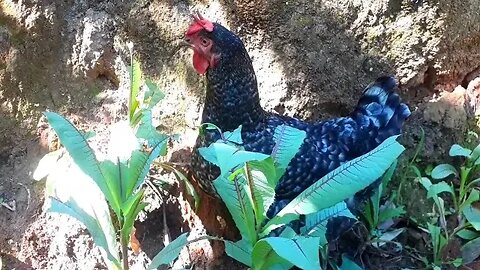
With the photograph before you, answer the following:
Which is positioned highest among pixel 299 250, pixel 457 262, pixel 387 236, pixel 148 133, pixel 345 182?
pixel 148 133

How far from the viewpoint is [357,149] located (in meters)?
2.26

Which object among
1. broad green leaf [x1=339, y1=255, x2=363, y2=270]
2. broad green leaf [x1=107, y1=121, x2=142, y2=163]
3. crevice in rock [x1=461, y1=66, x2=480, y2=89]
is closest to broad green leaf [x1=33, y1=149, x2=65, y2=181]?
Answer: broad green leaf [x1=107, y1=121, x2=142, y2=163]

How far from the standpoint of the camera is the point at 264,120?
2195 millimetres

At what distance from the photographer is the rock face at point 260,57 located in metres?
2.46

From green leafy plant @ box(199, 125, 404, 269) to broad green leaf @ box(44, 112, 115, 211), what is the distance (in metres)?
0.34

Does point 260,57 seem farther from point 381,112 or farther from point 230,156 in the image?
point 230,156

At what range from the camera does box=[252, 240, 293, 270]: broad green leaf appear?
66.0 inches

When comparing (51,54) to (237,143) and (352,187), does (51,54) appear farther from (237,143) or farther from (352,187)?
(352,187)

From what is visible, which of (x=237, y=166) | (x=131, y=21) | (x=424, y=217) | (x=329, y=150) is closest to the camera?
(x=237, y=166)

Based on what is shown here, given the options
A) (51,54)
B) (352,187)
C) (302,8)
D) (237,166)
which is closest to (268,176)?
(237,166)

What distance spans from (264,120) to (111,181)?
0.63 m

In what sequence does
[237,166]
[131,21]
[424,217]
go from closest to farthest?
[237,166] < [424,217] < [131,21]

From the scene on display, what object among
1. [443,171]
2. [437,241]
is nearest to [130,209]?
[437,241]

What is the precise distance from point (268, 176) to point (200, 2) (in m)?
1.14
